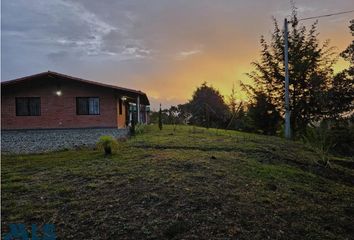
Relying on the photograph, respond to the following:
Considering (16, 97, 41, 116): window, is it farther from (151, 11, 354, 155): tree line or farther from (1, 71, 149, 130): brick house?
(151, 11, 354, 155): tree line

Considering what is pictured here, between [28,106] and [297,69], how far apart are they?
1743 cm

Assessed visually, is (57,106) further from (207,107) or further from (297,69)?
(297,69)

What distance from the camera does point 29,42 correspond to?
1338 centimetres

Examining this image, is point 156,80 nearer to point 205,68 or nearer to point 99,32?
point 205,68

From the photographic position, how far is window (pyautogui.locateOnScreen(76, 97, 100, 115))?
1956cm

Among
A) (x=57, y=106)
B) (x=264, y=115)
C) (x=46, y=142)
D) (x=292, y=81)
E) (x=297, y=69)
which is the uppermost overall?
(x=297, y=69)

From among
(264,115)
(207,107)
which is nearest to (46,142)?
(264,115)

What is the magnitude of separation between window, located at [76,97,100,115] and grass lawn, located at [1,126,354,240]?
12880 mm

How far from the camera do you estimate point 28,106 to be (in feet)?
64.2

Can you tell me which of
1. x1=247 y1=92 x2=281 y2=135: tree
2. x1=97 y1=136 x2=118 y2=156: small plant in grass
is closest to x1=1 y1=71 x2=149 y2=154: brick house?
x1=247 y1=92 x2=281 y2=135: tree

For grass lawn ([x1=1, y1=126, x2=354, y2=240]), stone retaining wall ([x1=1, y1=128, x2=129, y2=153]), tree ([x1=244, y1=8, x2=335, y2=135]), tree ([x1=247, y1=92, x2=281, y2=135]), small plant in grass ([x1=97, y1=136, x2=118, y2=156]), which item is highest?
tree ([x1=244, y1=8, x2=335, y2=135])

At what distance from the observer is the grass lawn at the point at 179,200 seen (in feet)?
10.9

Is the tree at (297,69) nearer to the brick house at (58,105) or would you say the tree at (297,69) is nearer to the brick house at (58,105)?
the brick house at (58,105)

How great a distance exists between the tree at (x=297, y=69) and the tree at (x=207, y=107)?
20.7 feet
